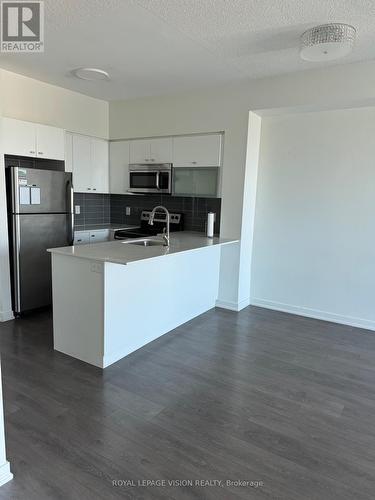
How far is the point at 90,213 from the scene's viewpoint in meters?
5.20

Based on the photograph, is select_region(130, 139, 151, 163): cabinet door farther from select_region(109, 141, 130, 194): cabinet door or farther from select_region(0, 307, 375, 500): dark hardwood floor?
select_region(0, 307, 375, 500): dark hardwood floor

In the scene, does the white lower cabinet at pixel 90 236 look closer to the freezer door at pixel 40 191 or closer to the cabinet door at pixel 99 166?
the freezer door at pixel 40 191

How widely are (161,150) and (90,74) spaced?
1.26 metres

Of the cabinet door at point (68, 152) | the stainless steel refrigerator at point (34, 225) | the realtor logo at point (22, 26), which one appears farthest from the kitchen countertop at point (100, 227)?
the realtor logo at point (22, 26)

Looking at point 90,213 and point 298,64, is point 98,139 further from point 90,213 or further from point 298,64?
point 298,64

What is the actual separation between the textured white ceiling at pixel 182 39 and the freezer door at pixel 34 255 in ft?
5.27

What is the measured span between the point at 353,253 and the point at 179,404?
2640 millimetres

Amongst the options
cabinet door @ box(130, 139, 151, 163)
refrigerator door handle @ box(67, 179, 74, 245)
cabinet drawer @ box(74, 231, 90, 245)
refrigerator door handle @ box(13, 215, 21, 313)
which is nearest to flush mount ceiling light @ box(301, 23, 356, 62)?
cabinet door @ box(130, 139, 151, 163)

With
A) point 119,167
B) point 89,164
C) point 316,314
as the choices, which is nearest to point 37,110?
point 89,164

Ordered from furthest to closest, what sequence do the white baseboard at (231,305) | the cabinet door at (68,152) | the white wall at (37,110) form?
the cabinet door at (68,152)
the white baseboard at (231,305)
the white wall at (37,110)

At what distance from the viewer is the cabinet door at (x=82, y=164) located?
179 inches

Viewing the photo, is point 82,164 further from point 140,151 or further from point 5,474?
point 5,474

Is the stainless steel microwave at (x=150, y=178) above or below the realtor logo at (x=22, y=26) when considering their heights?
below

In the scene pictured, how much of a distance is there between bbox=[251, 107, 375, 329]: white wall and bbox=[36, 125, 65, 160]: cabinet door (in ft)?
8.15
